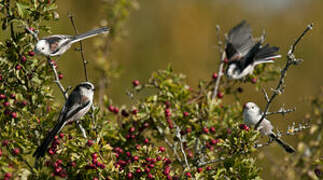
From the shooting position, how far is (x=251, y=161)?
9.05 feet

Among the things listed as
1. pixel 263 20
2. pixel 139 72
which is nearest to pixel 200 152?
pixel 139 72

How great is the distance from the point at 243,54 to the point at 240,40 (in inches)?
9.8

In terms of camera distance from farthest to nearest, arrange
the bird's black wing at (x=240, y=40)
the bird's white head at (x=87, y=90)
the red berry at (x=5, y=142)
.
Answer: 1. the bird's black wing at (x=240, y=40)
2. the bird's white head at (x=87, y=90)
3. the red berry at (x=5, y=142)

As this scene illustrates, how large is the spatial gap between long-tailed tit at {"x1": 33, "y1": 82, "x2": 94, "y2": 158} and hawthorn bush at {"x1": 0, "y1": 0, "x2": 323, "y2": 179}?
0.24 ft

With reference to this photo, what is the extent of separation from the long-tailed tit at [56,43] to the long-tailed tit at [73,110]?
396 mm

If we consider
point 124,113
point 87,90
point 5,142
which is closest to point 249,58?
point 124,113

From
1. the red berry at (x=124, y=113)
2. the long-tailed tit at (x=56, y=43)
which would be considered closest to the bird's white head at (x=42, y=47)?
the long-tailed tit at (x=56, y=43)

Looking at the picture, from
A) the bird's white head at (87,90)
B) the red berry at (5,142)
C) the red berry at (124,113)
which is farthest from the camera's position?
the red berry at (124,113)

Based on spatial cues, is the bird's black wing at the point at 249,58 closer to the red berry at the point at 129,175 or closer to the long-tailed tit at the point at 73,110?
the long-tailed tit at the point at 73,110

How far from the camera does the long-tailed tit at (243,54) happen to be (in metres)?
3.74

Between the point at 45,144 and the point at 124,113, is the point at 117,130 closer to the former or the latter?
the point at 124,113

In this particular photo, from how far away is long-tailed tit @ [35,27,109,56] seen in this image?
3.23 metres

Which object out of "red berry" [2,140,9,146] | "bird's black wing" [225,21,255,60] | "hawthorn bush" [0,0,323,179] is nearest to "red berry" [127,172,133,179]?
"hawthorn bush" [0,0,323,179]

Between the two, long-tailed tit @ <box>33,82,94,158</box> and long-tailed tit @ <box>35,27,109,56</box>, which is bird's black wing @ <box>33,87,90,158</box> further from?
long-tailed tit @ <box>35,27,109,56</box>
